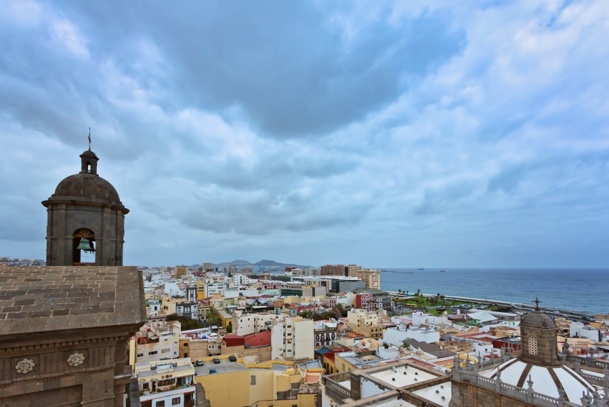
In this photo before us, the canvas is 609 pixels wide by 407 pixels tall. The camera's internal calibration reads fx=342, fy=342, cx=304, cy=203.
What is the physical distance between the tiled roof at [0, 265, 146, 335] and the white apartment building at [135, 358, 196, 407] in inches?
794

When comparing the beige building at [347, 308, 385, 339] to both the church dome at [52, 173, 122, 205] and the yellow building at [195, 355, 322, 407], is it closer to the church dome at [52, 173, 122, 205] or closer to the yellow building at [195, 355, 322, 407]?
the yellow building at [195, 355, 322, 407]

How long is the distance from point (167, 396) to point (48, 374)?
863 inches

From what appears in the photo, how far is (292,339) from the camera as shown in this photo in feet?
157

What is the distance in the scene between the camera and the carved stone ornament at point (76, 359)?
681 centimetres

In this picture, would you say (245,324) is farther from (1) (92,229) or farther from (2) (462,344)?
(1) (92,229)

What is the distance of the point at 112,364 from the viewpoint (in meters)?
7.10

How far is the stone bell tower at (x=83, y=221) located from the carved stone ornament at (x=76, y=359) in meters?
5.37

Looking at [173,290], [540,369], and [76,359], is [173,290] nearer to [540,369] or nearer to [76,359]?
[540,369]

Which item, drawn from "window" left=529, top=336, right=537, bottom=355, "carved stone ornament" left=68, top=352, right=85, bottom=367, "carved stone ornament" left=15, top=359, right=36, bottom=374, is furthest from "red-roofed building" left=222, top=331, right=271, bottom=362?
"carved stone ornament" left=15, top=359, right=36, bottom=374

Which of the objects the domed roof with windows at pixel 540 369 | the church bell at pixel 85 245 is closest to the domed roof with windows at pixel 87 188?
the church bell at pixel 85 245

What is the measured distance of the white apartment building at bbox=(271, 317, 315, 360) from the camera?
4684cm

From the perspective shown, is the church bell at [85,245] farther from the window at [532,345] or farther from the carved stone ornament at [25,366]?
the window at [532,345]

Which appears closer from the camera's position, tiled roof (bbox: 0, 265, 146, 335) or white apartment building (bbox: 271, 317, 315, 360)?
tiled roof (bbox: 0, 265, 146, 335)

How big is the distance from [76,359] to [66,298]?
4.34 ft
